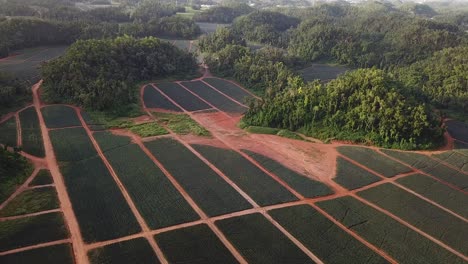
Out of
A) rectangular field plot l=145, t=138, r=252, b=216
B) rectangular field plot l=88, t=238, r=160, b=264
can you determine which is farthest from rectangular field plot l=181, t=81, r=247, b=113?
rectangular field plot l=88, t=238, r=160, b=264

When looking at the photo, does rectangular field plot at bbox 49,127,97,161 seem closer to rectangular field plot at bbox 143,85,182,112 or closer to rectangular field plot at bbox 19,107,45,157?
rectangular field plot at bbox 19,107,45,157

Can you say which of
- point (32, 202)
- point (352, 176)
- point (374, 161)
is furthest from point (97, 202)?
point (374, 161)

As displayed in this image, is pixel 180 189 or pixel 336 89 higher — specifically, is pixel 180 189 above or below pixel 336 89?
below

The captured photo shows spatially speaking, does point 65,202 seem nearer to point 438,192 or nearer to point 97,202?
point 97,202

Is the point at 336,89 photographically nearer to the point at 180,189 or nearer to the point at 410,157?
the point at 410,157

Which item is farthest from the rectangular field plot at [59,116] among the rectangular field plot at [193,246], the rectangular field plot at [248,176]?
the rectangular field plot at [193,246]

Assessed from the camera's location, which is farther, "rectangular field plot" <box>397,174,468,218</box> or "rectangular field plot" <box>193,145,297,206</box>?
"rectangular field plot" <box>397,174,468,218</box>

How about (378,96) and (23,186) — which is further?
(378,96)

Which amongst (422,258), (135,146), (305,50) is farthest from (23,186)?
(305,50)
